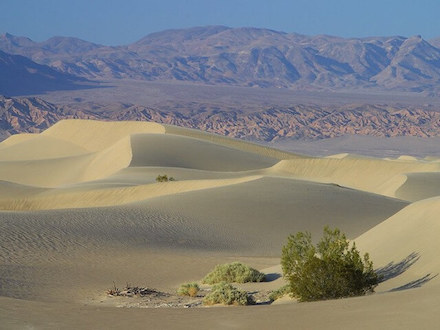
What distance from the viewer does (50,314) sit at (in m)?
11.1

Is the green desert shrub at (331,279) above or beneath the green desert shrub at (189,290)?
beneath

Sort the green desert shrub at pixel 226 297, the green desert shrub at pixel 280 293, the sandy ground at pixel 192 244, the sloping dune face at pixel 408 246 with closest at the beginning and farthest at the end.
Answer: the sandy ground at pixel 192 244 → the sloping dune face at pixel 408 246 → the green desert shrub at pixel 226 297 → the green desert shrub at pixel 280 293

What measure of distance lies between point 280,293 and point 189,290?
224 centimetres

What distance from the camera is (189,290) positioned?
16.4m

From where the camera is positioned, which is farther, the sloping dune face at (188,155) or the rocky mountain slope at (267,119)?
the rocky mountain slope at (267,119)

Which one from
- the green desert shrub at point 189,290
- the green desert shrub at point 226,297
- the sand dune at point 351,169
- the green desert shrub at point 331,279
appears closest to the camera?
the green desert shrub at point 331,279

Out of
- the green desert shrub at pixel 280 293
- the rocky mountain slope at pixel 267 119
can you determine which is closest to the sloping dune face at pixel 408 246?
the green desert shrub at pixel 280 293

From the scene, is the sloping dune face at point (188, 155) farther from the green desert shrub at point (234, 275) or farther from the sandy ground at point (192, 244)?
the green desert shrub at point (234, 275)

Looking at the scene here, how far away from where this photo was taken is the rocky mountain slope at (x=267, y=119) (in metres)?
169

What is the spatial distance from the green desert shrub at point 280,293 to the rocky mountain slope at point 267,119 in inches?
→ 5701

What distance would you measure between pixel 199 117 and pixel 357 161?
129141 millimetres

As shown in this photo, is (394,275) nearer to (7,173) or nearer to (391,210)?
(391,210)

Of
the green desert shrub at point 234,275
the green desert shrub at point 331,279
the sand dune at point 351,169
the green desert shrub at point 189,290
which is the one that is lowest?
the green desert shrub at point 331,279

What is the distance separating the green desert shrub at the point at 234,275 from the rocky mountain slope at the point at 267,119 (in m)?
142
